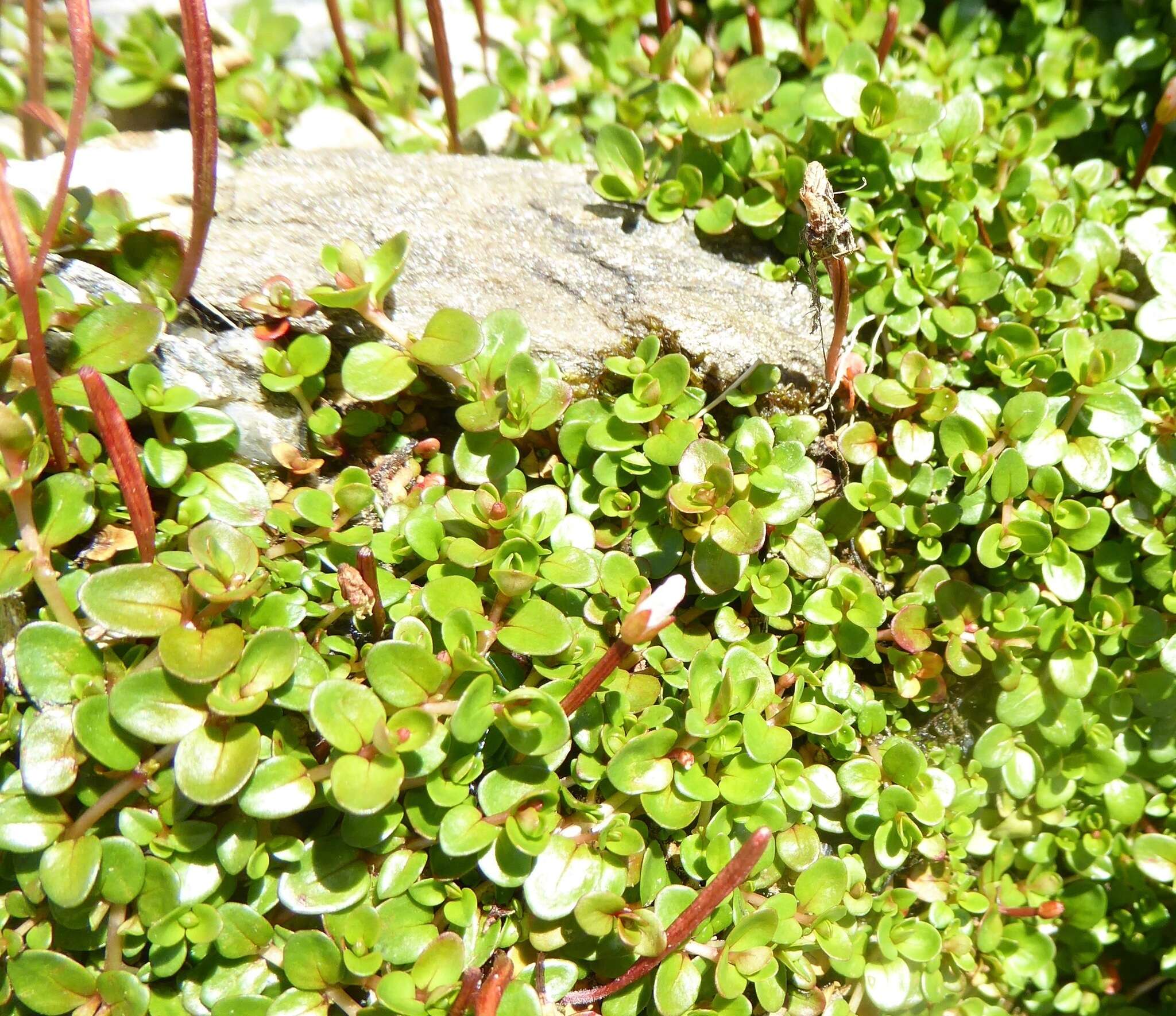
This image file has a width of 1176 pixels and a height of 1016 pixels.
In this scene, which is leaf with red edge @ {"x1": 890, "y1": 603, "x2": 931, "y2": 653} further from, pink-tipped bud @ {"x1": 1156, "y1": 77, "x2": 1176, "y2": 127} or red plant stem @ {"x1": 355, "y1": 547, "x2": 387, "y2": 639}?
pink-tipped bud @ {"x1": 1156, "y1": 77, "x2": 1176, "y2": 127}

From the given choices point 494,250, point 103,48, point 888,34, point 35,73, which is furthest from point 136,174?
point 888,34

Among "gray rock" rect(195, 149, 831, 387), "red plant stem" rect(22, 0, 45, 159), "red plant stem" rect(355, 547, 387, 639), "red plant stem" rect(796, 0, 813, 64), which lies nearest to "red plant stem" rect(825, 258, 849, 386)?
"gray rock" rect(195, 149, 831, 387)

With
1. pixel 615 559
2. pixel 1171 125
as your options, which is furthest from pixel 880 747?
pixel 1171 125

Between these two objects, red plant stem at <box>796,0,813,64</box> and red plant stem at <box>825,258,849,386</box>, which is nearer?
red plant stem at <box>825,258,849,386</box>

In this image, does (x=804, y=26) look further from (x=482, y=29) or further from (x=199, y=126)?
(x=199, y=126)

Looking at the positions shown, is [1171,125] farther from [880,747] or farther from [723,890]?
[723,890]

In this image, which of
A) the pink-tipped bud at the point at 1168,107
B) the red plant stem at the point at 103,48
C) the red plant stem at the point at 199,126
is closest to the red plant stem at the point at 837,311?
the pink-tipped bud at the point at 1168,107
